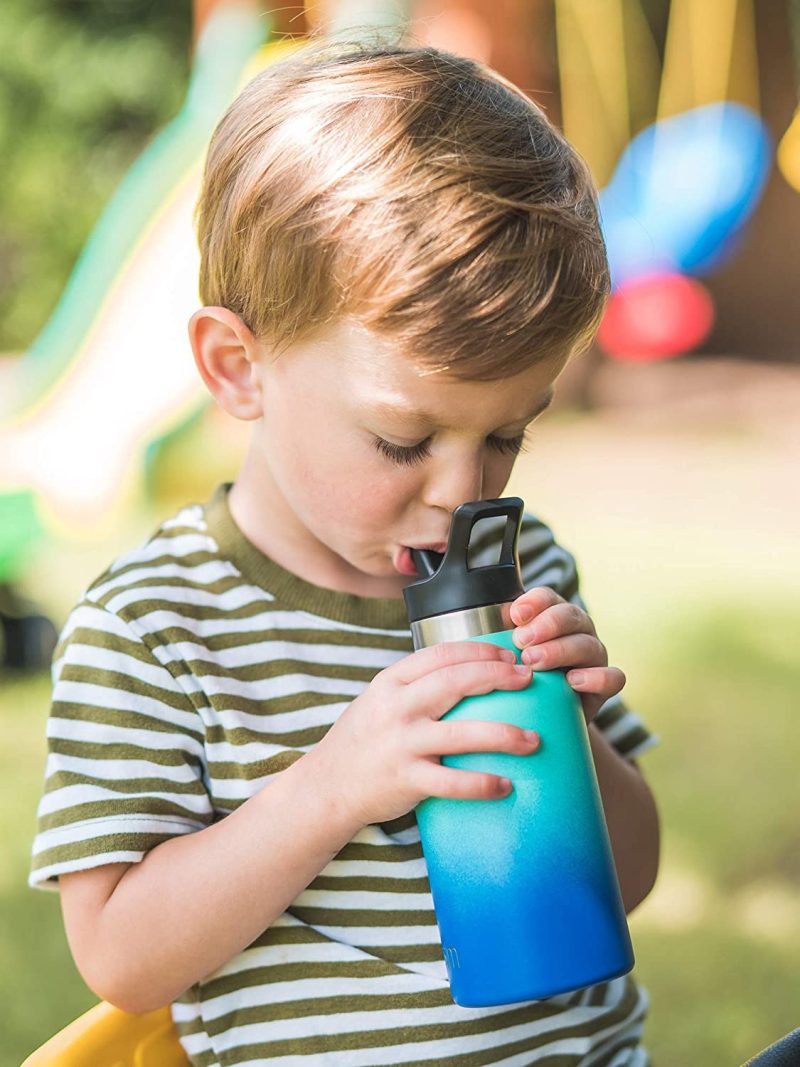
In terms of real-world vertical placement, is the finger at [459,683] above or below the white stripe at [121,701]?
below

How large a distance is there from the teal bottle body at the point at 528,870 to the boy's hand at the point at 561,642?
14mm

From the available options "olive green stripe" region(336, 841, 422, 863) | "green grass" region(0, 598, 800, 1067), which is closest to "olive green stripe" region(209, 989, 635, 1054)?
"olive green stripe" region(336, 841, 422, 863)

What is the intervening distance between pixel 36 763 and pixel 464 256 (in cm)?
215

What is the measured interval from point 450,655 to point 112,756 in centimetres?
31

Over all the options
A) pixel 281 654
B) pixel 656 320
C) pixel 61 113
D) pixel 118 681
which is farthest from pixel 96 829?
pixel 61 113

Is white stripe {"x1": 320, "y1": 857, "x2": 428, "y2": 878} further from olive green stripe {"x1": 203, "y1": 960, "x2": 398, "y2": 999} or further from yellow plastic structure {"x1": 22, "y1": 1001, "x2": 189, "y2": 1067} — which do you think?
yellow plastic structure {"x1": 22, "y1": 1001, "x2": 189, "y2": 1067}

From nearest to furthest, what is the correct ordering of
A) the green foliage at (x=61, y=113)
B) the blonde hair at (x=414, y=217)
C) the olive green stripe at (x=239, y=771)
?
the blonde hair at (x=414, y=217)
the olive green stripe at (x=239, y=771)
the green foliage at (x=61, y=113)

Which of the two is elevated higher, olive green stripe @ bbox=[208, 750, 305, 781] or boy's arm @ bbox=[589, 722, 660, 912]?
olive green stripe @ bbox=[208, 750, 305, 781]

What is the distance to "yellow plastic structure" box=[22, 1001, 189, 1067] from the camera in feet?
3.44

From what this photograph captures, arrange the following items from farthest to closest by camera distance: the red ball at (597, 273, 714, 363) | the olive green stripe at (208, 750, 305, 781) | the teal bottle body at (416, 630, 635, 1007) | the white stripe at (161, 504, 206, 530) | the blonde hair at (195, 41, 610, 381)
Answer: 1. the red ball at (597, 273, 714, 363)
2. the white stripe at (161, 504, 206, 530)
3. the olive green stripe at (208, 750, 305, 781)
4. the blonde hair at (195, 41, 610, 381)
5. the teal bottle body at (416, 630, 635, 1007)

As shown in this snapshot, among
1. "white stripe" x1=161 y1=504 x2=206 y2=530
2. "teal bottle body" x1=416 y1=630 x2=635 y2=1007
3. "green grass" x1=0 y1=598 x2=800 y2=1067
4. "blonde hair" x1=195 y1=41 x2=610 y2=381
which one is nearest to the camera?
"teal bottle body" x1=416 y1=630 x2=635 y2=1007

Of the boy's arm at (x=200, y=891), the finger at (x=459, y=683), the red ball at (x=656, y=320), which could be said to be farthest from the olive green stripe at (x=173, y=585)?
the red ball at (x=656, y=320)

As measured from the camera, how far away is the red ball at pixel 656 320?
5.98 m

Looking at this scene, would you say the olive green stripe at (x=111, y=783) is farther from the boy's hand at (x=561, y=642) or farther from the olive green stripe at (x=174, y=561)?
the boy's hand at (x=561, y=642)
